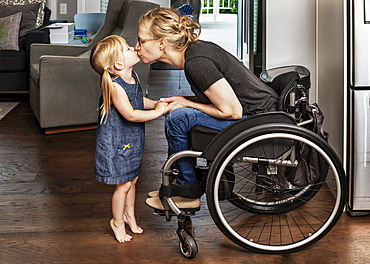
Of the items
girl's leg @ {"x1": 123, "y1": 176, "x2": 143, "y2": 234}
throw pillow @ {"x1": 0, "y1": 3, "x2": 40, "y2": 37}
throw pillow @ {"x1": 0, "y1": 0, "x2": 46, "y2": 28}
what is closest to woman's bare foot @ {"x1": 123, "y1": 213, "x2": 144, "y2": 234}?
girl's leg @ {"x1": 123, "y1": 176, "x2": 143, "y2": 234}

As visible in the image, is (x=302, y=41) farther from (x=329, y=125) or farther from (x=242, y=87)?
(x=242, y=87)

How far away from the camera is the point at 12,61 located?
191 inches

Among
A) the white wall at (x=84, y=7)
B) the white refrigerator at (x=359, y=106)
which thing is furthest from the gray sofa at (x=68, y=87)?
the white wall at (x=84, y=7)

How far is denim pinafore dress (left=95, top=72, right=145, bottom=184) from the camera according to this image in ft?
6.47

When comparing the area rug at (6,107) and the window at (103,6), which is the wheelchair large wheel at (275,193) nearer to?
the area rug at (6,107)

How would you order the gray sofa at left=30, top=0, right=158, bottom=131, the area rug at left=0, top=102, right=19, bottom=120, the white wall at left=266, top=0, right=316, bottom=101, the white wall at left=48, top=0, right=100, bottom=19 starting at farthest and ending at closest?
the white wall at left=48, top=0, right=100, bottom=19, the area rug at left=0, top=102, right=19, bottom=120, the gray sofa at left=30, top=0, right=158, bottom=131, the white wall at left=266, top=0, right=316, bottom=101

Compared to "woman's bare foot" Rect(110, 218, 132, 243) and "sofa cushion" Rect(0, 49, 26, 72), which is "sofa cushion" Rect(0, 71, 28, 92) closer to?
"sofa cushion" Rect(0, 49, 26, 72)

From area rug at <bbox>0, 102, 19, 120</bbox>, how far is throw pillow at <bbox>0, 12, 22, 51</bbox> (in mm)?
516

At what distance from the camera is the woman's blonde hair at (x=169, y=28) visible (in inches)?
75.8

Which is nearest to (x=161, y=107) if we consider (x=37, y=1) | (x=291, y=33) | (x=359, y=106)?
(x=359, y=106)

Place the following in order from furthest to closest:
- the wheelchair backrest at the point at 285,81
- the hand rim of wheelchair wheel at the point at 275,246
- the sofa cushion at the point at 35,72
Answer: the sofa cushion at the point at 35,72
the wheelchair backrest at the point at 285,81
the hand rim of wheelchair wheel at the point at 275,246

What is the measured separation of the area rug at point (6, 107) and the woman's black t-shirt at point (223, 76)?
2.74 m

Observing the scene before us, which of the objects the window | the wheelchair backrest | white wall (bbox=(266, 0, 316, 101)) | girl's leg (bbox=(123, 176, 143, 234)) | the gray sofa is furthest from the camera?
the window

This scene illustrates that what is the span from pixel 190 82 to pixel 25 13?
3.79 metres
